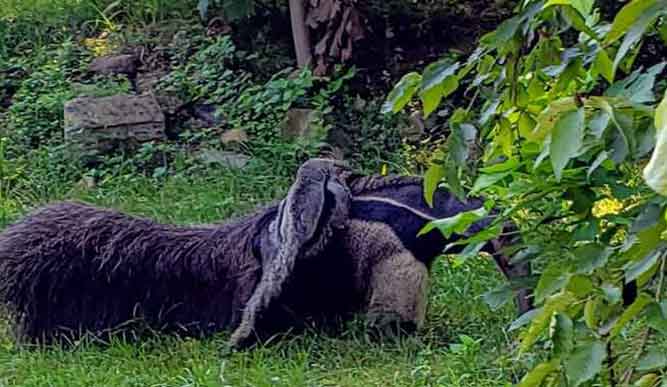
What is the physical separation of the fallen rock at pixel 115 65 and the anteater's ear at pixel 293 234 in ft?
11.1

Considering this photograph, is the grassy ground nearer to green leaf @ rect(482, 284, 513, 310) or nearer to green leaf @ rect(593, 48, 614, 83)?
green leaf @ rect(482, 284, 513, 310)

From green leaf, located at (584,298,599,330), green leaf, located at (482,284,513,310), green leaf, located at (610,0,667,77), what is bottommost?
green leaf, located at (482,284,513,310)

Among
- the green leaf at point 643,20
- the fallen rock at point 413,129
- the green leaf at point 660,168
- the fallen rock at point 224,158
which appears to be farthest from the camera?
the fallen rock at point 413,129

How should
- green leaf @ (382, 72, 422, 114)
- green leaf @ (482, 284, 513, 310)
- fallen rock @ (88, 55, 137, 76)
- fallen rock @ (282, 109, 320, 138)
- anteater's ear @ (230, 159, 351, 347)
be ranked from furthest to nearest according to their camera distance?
fallen rock @ (88, 55, 137, 76) < fallen rock @ (282, 109, 320, 138) < anteater's ear @ (230, 159, 351, 347) < green leaf @ (482, 284, 513, 310) < green leaf @ (382, 72, 422, 114)

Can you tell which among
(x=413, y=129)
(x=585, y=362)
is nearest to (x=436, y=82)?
(x=585, y=362)

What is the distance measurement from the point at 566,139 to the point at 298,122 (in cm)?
588

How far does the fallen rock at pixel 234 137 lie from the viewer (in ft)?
23.3

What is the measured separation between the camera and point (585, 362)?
4.64 ft

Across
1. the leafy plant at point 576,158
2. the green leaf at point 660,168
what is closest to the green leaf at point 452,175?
the leafy plant at point 576,158

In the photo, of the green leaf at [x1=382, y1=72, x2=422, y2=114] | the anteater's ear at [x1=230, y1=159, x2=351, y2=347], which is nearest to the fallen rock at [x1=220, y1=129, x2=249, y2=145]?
the anteater's ear at [x1=230, y1=159, x2=351, y2=347]

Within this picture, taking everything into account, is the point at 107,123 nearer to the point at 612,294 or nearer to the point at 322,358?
the point at 322,358

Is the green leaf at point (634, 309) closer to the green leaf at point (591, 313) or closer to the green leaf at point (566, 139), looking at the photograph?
the green leaf at point (591, 313)

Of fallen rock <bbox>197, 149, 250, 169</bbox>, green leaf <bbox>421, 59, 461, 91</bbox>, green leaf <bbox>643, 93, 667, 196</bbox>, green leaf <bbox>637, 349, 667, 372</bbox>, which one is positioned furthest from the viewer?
fallen rock <bbox>197, 149, 250, 169</bbox>

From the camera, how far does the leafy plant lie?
1.28 meters
